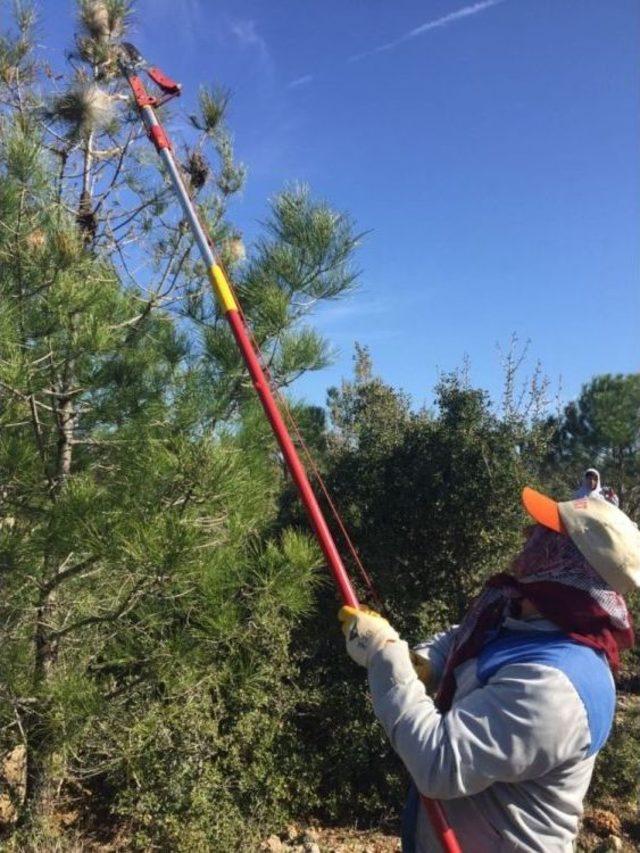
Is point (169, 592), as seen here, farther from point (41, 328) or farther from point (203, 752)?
point (203, 752)

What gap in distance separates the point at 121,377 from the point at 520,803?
6.94 feet

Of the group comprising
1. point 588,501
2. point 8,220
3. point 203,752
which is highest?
point 8,220

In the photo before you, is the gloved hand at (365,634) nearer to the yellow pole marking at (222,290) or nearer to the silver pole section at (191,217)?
the yellow pole marking at (222,290)

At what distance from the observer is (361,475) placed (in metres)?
5.67

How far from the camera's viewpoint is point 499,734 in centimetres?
110

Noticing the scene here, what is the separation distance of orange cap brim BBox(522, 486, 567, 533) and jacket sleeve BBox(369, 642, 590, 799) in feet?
0.91

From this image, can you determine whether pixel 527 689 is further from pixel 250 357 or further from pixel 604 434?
pixel 604 434

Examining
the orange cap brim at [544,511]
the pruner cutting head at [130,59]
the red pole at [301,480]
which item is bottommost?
the orange cap brim at [544,511]

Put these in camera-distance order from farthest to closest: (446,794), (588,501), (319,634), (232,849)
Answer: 1. (319,634)
2. (232,849)
3. (588,501)
4. (446,794)

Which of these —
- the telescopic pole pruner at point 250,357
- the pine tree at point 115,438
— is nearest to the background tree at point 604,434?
the pine tree at point 115,438

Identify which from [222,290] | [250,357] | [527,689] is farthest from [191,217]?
[527,689]

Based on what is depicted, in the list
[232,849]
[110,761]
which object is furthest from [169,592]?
[232,849]

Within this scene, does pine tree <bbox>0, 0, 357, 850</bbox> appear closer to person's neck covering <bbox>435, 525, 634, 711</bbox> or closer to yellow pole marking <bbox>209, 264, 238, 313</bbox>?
yellow pole marking <bbox>209, 264, 238, 313</bbox>

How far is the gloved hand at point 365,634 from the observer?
1319 millimetres
